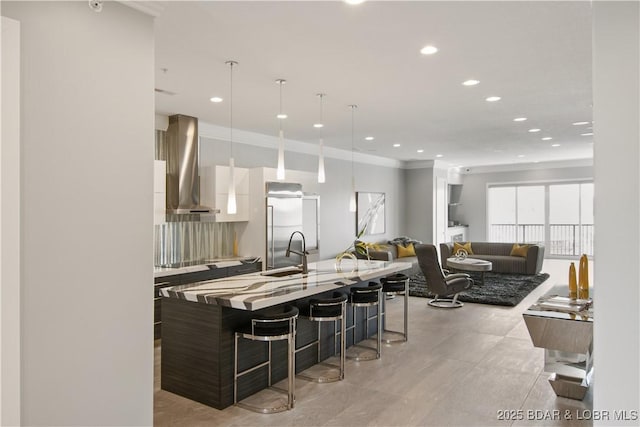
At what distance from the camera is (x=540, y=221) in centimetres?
1270

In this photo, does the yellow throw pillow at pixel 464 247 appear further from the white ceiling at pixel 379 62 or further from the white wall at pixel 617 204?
the white wall at pixel 617 204

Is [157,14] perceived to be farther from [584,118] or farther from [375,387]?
[584,118]

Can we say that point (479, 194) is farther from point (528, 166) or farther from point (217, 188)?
point (217, 188)

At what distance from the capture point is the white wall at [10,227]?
1.92 m

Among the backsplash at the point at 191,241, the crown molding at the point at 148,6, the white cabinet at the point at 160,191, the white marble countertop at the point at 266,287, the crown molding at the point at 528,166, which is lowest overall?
the white marble countertop at the point at 266,287

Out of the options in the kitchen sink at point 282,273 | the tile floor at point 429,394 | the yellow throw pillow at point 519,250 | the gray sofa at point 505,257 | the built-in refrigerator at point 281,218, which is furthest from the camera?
the yellow throw pillow at point 519,250

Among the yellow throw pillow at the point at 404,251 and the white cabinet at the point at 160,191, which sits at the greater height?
the white cabinet at the point at 160,191

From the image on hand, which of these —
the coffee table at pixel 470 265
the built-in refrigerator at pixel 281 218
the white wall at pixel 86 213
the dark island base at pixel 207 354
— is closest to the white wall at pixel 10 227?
the white wall at pixel 86 213

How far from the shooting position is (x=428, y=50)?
10.9ft

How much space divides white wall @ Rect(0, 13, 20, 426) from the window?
1294 cm

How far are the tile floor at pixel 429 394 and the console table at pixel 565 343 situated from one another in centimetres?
13

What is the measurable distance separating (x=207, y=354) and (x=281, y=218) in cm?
318

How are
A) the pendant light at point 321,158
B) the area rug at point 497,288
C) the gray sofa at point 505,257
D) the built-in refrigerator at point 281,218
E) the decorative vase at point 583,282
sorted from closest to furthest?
the decorative vase at point 583,282, the pendant light at point 321,158, the built-in refrigerator at point 281,218, the area rug at point 497,288, the gray sofa at point 505,257

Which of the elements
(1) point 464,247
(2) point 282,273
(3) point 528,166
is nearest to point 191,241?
(2) point 282,273
